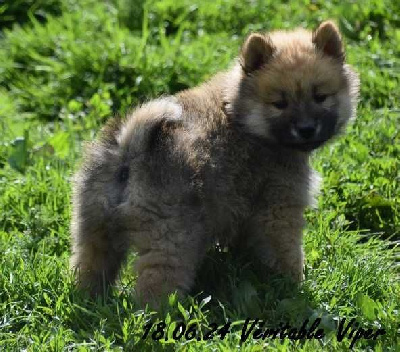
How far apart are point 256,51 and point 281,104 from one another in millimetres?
328

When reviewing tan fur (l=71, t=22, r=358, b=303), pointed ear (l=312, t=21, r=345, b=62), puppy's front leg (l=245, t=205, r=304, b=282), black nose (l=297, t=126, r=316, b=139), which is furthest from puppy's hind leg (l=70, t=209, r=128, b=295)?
pointed ear (l=312, t=21, r=345, b=62)

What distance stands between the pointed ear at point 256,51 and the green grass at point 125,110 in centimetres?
98

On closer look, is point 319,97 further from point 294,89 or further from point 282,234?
point 282,234

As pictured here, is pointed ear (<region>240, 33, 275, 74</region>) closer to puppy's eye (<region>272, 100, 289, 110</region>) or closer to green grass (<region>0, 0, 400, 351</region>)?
puppy's eye (<region>272, 100, 289, 110</region>)

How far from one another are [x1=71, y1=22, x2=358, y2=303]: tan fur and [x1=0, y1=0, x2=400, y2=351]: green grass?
184 mm

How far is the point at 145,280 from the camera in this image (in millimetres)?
4137

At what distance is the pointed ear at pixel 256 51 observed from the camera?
4.77 metres

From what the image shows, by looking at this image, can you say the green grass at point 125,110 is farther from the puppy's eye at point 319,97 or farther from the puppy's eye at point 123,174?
the puppy's eye at point 319,97

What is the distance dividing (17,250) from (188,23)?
324cm

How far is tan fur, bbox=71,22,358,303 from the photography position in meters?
4.16

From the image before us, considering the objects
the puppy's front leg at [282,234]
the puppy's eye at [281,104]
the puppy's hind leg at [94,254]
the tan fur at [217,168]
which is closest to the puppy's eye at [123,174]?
the tan fur at [217,168]

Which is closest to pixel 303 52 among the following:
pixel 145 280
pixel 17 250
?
pixel 145 280

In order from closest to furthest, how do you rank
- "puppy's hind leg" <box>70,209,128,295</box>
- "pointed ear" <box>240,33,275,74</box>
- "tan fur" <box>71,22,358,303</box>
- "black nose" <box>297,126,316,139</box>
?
"tan fur" <box>71,22,358,303</box> < "puppy's hind leg" <box>70,209,128,295</box> < "black nose" <box>297,126,316,139</box> < "pointed ear" <box>240,33,275,74</box>

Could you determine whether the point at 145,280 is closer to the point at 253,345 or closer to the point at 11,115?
the point at 253,345
